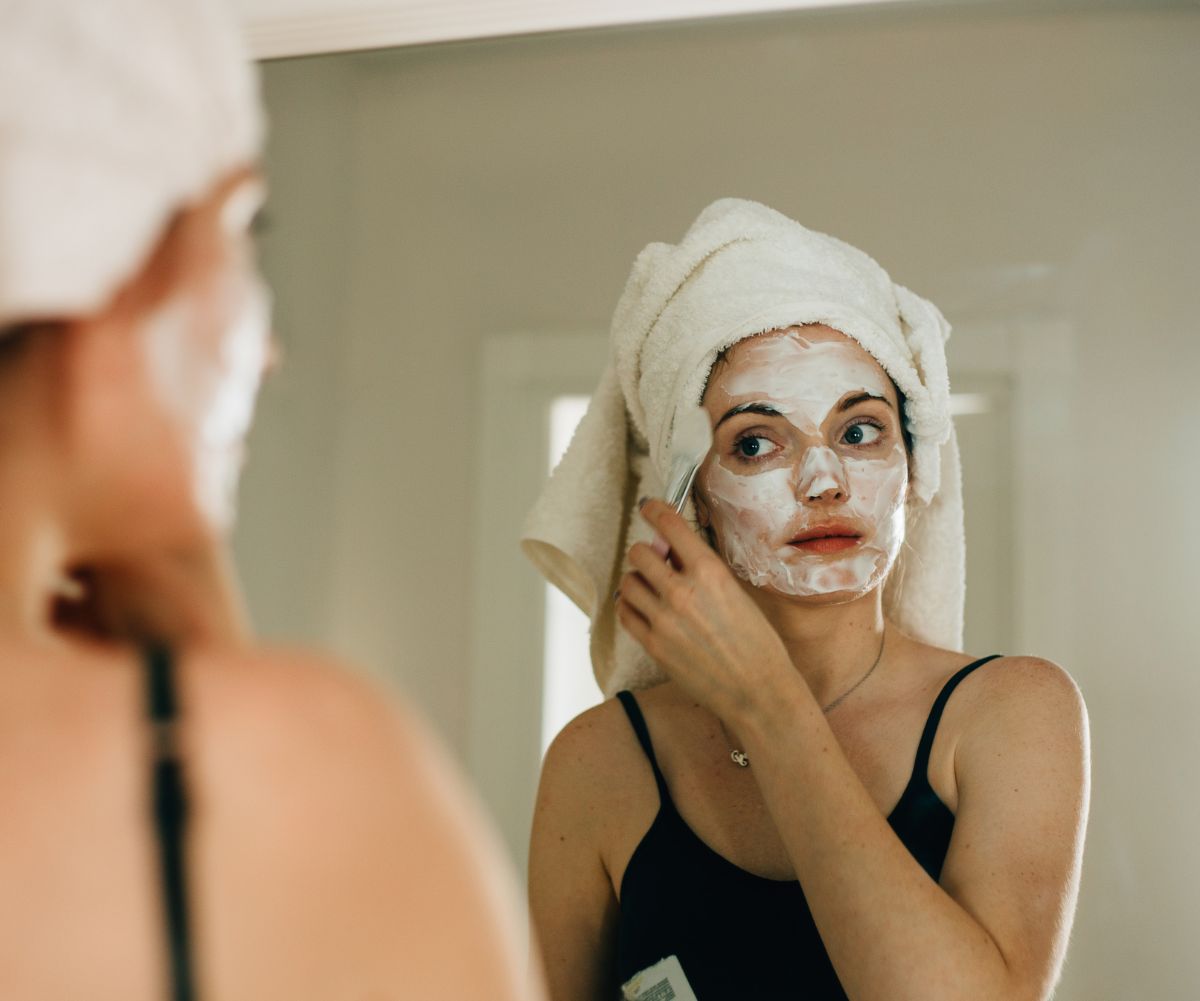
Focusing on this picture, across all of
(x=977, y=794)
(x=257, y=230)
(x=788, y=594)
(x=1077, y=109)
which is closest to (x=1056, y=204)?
(x=1077, y=109)

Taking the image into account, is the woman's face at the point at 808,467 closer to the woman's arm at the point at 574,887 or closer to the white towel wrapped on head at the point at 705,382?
the white towel wrapped on head at the point at 705,382

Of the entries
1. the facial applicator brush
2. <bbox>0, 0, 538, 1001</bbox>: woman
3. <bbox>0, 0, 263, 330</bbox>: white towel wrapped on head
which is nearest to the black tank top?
the facial applicator brush

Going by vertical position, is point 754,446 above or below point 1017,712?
above

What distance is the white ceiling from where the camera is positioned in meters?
1.18

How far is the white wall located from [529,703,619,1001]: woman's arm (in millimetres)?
192

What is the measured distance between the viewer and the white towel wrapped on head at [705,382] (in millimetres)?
931

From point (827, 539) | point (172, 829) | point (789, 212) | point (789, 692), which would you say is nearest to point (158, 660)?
point (172, 829)

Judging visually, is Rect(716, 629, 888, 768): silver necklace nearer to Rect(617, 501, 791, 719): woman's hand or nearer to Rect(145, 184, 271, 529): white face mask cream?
Rect(617, 501, 791, 719): woman's hand

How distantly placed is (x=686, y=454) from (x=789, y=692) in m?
0.21

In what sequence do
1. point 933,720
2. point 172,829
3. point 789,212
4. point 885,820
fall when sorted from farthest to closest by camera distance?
point 789,212 → point 933,720 → point 885,820 → point 172,829

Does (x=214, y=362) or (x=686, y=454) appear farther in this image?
(x=686, y=454)

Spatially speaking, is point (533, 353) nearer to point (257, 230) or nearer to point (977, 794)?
point (977, 794)

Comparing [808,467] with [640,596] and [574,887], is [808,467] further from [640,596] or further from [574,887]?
[574,887]

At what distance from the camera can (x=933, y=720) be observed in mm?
854
